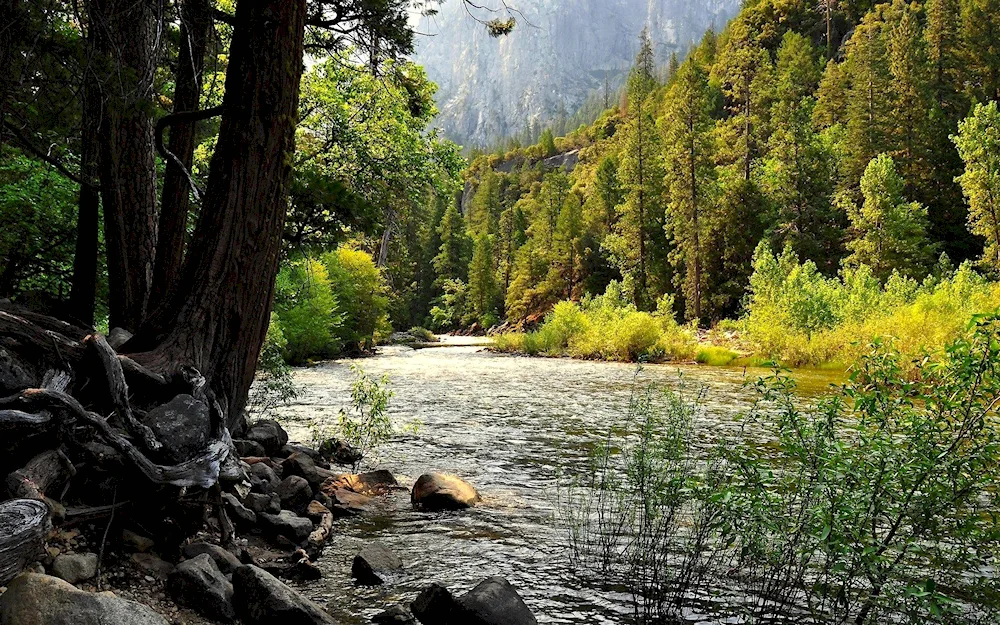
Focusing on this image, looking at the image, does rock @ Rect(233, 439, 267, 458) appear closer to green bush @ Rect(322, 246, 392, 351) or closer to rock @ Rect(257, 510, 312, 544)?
rock @ Rect(257, 510, 312, 544)

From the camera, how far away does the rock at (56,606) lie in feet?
8.64

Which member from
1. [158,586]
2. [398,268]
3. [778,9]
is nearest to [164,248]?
[158,586]

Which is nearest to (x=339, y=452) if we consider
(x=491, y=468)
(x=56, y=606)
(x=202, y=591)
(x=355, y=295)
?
(x=491, y=468)

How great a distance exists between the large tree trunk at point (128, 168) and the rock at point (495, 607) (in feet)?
15.7

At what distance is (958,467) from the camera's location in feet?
11.3

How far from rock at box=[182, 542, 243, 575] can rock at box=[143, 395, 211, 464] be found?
74 cm

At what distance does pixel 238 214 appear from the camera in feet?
15.7

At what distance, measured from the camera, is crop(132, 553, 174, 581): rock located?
3955 mm

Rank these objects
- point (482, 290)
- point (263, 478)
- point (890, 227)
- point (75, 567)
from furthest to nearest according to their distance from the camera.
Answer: point (482, 290)
point (890, 227)
point (263, 478)
point (75, 567)

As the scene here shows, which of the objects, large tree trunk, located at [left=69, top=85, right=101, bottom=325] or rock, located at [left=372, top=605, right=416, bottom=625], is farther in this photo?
large tree trunk, located at [left=69, top=85, right=101, bottom=325]

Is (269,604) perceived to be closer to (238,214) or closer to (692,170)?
(238,214)

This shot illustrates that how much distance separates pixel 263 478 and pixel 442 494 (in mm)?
2078

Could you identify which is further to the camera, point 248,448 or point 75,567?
point 248,448

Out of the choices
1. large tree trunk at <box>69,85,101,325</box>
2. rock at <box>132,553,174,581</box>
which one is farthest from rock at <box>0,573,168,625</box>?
large tree trunk at <box>69,85,101,325</box>
